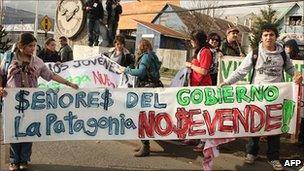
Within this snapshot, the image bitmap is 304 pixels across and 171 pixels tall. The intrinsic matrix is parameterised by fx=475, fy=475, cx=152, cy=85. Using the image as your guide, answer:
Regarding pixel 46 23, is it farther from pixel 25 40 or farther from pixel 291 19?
pixel 291 19

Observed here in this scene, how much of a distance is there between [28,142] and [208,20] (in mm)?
47183

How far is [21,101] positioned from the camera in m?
5.85

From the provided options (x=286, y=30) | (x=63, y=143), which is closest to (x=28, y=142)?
(x=63, y=143)

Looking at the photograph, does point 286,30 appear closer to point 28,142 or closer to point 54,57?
point 54,57

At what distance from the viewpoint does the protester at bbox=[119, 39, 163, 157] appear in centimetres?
696

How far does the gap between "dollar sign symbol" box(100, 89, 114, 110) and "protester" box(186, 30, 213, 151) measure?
1318 millimetres

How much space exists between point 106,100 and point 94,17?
728cm

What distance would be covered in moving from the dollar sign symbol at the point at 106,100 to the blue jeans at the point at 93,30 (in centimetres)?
721

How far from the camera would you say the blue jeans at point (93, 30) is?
13.2 metres

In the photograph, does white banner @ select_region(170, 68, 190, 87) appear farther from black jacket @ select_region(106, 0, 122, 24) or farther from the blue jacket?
black jacket @ select_region(106, 0, 122, 24)

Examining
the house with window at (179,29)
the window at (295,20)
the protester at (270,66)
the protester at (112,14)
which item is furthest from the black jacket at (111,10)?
the window at (295,20)

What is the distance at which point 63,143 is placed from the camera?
742 centimetres

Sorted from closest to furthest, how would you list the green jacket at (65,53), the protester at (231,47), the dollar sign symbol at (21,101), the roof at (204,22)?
1. the dollar sign symbol at (21,101)
2. the protester at (231,47)
3. the green jacket at (65,53)
4. the roof at (204,22)

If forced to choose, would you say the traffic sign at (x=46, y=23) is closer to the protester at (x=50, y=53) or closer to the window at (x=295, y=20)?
the protester at (x=50, y=53)
